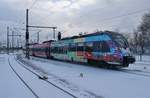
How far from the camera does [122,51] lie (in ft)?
85.9

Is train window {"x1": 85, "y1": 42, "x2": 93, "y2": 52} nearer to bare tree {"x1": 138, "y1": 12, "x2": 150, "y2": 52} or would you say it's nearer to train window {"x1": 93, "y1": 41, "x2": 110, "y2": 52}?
train window {"x1": 93, "y1": 41, "x2": 110, "y2": 52}

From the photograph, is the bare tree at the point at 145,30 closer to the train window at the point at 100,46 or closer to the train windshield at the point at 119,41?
the train window at the point at 100,46

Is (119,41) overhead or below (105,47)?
overhead

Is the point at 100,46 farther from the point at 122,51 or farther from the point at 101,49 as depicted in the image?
the point at 122,51

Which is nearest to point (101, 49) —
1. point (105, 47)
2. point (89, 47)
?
point (105, 47)

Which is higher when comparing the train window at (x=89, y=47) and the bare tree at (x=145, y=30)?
the bare tree at (x=145, y=30)

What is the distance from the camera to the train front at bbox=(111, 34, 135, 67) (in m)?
25.8

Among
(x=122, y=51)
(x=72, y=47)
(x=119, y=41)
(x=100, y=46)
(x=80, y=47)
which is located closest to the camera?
(x=122, y=51)

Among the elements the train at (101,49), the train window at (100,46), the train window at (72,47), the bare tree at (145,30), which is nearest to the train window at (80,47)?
the train at (101,49)

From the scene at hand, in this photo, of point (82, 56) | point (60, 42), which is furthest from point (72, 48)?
point (60, 42)

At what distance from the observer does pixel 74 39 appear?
37.5 meters

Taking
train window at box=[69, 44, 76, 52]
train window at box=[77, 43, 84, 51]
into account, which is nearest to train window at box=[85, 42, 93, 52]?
train window at box=[77, 43, 84, 51]

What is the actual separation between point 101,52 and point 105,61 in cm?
104

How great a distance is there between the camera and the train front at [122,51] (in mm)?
25750
